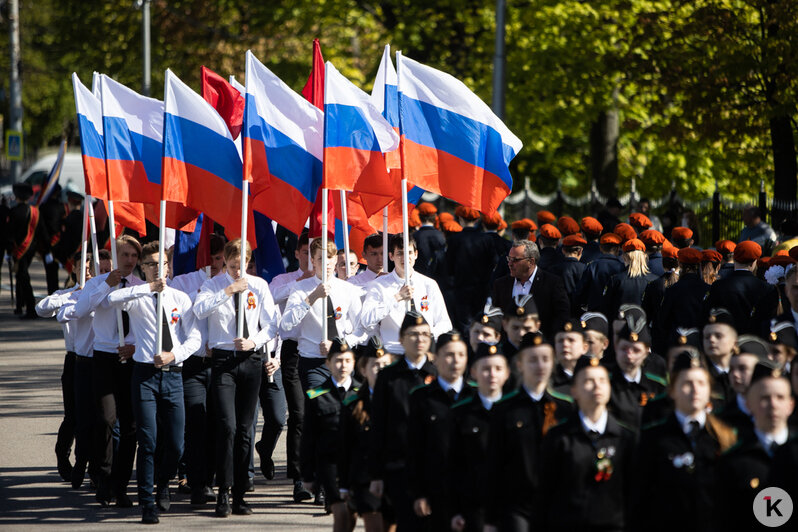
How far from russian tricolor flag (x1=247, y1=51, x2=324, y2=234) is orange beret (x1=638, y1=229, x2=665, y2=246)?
12.7 feet

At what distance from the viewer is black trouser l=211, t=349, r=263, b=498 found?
9297 mm

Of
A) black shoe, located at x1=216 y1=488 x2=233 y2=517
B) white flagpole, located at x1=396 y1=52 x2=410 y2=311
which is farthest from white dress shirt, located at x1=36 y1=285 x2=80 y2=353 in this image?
white flagpole, located at x1=396 y1=52 x2=410 y2=311

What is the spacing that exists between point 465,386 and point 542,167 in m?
25.5

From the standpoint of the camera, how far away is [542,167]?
3200 centimetres

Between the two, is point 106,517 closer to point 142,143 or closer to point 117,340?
point 117,340

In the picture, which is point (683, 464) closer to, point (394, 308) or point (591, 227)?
point (394, 308)

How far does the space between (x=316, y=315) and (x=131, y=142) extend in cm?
250

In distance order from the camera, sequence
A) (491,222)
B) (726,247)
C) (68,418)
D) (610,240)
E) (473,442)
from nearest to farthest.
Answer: (473,442), (68,418), (726,247), (610,240), (491,222)

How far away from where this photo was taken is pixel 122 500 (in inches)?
377

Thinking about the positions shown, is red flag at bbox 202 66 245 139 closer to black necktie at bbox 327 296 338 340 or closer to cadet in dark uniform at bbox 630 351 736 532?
black necktie at bbox 327 296 338 340

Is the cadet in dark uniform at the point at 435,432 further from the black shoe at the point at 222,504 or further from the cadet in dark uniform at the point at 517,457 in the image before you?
the black shoe at the point at 222,504

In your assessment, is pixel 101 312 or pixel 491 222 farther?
pixel 491 222

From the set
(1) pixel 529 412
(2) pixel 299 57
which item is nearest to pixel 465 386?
(1) pixel 529 412

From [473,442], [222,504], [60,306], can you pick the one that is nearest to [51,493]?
[60,306]
